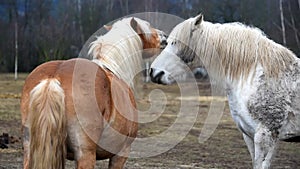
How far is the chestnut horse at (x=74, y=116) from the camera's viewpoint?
9.73 ft

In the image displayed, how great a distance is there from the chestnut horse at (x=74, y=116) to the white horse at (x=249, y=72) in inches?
26.0

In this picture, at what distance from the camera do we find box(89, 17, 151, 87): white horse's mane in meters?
3.97

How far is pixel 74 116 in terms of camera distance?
3.09 meters

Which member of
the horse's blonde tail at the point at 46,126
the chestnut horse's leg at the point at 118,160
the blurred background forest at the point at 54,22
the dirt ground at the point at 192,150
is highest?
the horse's blonde tail at the point at 46,126

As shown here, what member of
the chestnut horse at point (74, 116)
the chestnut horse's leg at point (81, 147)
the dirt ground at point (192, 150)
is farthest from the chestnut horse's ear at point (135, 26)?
the chestnut horse's leg at point (81, 147)

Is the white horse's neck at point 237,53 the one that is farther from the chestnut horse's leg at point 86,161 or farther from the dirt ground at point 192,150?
the chestnut horse's leg at point 86,161

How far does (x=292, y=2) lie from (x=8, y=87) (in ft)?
37.9

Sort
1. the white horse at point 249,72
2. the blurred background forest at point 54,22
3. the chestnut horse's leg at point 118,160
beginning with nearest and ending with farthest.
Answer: the chestnut horse's leg at point 118,160, the white horse at point 249,72, the blurred background forest at point 54,22

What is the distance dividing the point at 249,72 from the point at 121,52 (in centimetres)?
101

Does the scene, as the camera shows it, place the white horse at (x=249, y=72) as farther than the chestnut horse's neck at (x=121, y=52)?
No

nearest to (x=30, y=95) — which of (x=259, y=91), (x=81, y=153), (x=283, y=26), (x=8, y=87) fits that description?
(x=81, y=153)

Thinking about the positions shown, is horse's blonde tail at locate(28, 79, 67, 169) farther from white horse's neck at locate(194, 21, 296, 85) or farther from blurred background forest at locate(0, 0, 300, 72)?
blurred background forest at locate(0, 0, 300, 72)

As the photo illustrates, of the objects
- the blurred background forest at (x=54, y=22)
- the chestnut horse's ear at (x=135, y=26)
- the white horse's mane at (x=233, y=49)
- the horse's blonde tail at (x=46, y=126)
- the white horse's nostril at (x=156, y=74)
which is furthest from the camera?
the blurred background forest at (x=54, y=22)

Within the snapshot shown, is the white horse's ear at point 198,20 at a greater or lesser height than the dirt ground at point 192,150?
greater
